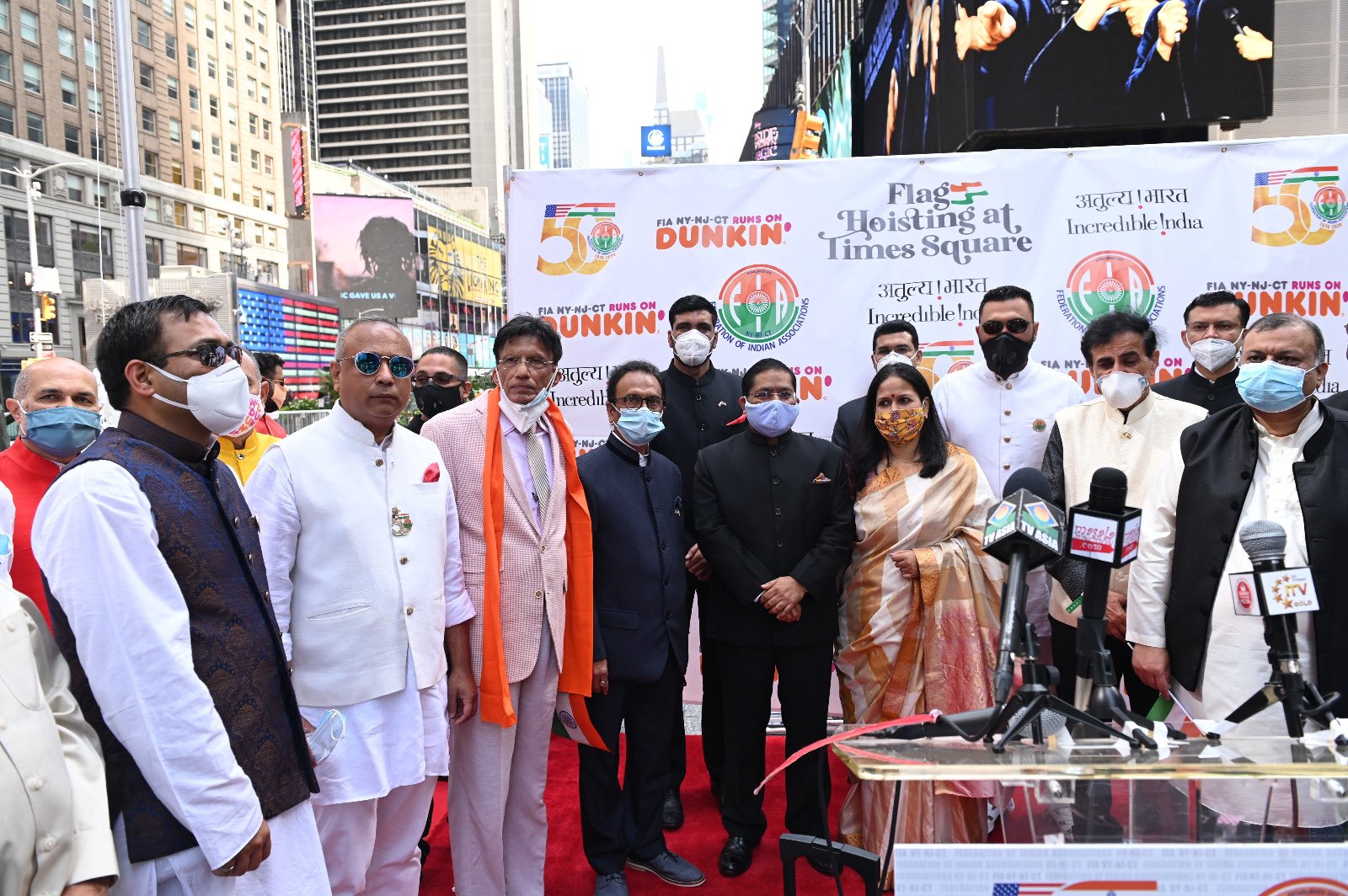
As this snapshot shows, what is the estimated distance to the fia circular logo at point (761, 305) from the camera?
5.04 meters

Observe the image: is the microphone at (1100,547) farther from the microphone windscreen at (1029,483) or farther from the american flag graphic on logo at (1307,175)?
the american flag graphic on logo at (1307,175)

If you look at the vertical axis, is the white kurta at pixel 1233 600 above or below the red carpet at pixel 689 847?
above

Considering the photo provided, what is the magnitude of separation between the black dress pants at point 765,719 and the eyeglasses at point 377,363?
1682 millimetres

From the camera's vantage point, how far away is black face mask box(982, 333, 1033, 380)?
3986 millimetres

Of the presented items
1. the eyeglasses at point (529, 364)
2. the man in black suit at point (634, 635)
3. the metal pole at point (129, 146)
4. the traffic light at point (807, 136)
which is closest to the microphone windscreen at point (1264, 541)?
the man in black suit at point (634, 635)

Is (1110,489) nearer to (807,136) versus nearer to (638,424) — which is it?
(638,424)

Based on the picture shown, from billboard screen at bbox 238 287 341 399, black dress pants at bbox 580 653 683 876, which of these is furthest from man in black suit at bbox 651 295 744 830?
billboard screen at bbox 238 287 341 399

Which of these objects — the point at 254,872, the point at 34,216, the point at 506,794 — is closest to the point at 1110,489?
the point at 254,872

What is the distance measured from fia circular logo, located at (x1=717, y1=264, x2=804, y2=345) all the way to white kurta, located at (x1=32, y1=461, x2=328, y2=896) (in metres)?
3.60

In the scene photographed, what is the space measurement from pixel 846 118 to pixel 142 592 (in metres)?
15.7

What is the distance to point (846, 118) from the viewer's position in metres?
15.7

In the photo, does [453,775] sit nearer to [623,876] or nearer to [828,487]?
[623,876]

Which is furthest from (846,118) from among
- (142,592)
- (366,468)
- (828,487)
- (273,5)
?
(273,5)

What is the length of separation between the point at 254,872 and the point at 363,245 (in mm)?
36570
